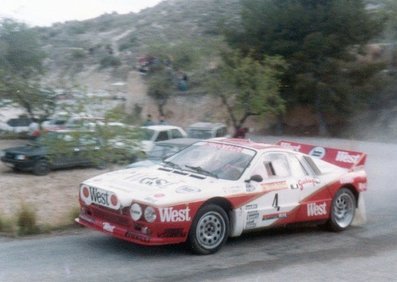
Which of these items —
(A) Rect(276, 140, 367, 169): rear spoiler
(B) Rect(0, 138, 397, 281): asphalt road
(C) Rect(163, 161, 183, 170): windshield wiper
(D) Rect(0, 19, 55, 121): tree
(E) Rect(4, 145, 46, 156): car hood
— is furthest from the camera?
(D) Rect(0, 19, 55, 121): tree

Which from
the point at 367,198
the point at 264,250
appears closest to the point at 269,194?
the point at 264,250

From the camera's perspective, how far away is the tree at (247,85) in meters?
28.8

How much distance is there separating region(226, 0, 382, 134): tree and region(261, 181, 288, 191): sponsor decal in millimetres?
23254

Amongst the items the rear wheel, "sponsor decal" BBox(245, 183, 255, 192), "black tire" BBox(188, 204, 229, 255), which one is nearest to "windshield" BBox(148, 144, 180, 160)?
the rear wheel

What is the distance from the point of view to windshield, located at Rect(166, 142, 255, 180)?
902 centimetres

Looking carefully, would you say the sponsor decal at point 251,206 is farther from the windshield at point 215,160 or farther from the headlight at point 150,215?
the headlight at point 150,215

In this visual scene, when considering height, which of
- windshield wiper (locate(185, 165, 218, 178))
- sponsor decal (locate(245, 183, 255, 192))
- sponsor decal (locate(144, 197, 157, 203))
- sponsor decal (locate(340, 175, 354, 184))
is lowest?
sponsor decal (locate(340, 175, 354, 184))

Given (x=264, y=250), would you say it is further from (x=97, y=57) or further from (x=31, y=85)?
(x=97, y=57)

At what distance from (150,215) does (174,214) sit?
0.94 feet

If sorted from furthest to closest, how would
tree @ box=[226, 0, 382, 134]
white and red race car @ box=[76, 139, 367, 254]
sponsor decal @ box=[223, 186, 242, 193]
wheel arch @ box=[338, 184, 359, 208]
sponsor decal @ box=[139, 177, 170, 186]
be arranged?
1. tree @ box=[226, 0, 382, 134]
2. wheel arch @ box=[338, 184, 359, 208]
3. sponsor decal @ box=[223, 186, 242, 193]
4. sponsor decal @ box=[139, 177, 170, 186]
5. white and red race car @ box=[76, 139, 367, 254]

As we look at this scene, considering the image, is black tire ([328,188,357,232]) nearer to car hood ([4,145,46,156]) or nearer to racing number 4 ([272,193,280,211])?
racing number 4 ([272,193,280,211])

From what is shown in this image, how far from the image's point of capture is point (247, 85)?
29016mm

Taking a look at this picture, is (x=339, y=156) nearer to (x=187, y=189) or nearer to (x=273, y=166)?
(x=273, y=166)

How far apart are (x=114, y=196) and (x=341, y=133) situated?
27.0 metres
